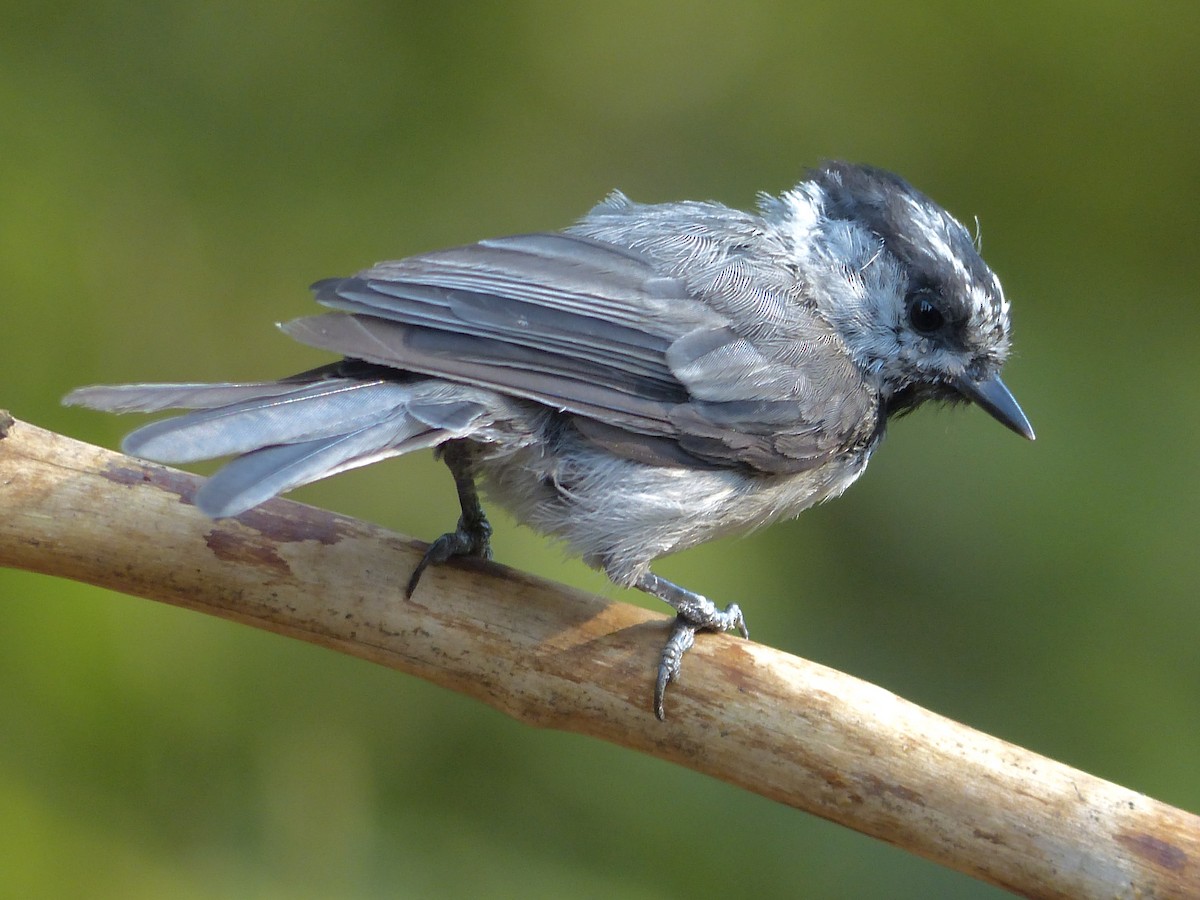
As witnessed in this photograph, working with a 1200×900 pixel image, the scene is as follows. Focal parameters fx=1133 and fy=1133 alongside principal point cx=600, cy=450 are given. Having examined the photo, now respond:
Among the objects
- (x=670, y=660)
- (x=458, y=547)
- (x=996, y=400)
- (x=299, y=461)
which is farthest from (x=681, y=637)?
(x=996, y=400)

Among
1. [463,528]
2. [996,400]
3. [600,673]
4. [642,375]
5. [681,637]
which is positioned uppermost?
[996,400]

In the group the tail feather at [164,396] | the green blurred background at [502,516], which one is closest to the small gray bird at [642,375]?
the tail feather at [164,396]

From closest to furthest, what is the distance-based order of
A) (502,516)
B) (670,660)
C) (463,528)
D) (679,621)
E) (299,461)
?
(299,461) → (670,660) → (679,621) → (463,528) → (502,516)

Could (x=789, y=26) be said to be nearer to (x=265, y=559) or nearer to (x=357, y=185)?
(x=357, y=185)

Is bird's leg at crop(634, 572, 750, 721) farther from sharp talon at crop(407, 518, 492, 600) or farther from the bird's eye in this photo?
the bird's eye

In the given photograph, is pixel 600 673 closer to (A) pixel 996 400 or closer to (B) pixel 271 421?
(B) pixel 271 421

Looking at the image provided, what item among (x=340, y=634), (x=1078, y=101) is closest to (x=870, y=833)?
(x=340, y=634)

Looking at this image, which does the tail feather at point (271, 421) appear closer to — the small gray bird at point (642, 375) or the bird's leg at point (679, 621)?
the small gray bird at point (642, 375)
